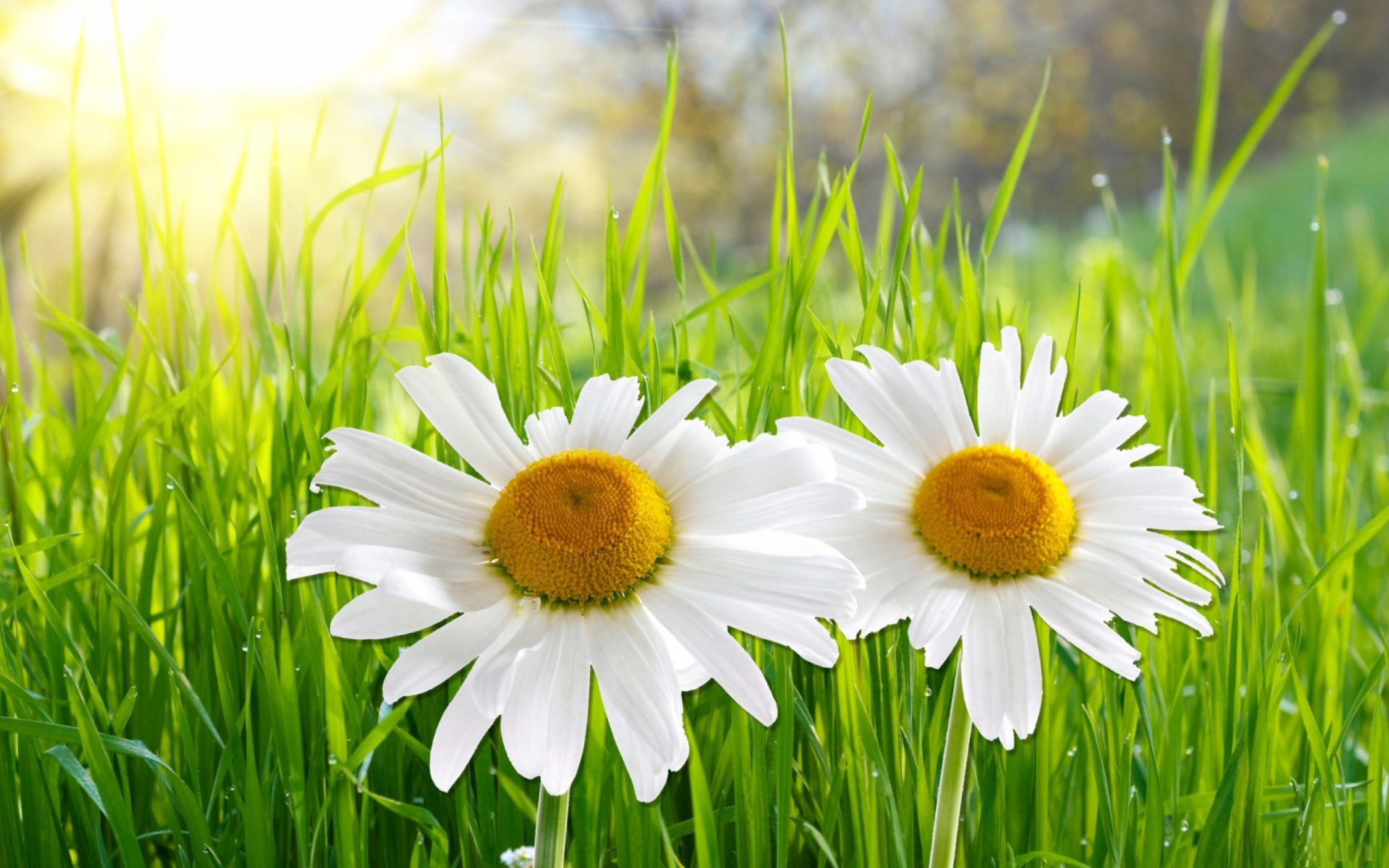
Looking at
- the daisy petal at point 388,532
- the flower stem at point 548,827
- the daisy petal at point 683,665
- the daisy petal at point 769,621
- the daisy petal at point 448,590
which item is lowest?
the flower stem at point 548,827

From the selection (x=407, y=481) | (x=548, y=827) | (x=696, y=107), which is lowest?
(x=548, y=827)

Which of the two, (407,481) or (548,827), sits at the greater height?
(407,481)

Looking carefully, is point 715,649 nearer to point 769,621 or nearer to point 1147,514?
point 769,621

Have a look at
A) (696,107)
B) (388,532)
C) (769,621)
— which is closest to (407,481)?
(388,532)

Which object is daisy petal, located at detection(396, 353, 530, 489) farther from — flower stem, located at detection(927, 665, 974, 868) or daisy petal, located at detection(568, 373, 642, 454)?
flower stem, located at detection(927, 665, 974, 868)

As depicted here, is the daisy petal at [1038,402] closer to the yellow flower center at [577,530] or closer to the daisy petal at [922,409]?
the daisy petal at [922,409]

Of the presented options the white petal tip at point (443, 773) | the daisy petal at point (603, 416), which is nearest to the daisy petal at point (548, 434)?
the daisy petal at point (603, 416)

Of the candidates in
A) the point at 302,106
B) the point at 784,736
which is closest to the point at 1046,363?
the point at 784,736
